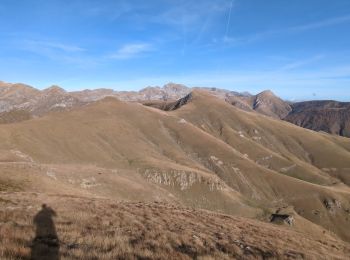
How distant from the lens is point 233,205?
169 m

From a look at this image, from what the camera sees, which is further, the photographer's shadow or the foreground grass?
the foreground grass

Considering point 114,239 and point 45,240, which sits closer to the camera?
point 45,240

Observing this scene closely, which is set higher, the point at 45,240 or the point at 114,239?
the point at 45,240

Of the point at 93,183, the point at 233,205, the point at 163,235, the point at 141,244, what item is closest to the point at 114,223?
the point at 163,235

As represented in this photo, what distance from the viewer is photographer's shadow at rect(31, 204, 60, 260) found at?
1392 cm

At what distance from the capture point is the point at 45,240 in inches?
Answer: 660

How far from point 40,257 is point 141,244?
6.33 meters

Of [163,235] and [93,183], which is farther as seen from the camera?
[93,183]

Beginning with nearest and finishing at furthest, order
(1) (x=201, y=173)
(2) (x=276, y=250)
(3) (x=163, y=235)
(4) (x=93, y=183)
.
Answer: (3) (x=163, y=235) → (2) (x=276, y=250) → (4) (x=93, y=183) → (1) (x=201, y=173)

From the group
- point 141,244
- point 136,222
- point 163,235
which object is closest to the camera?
point 141,244

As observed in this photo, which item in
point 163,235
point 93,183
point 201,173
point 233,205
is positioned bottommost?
point 233,205

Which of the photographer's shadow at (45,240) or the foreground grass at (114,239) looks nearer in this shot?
the photographer's shadow at (45,240)

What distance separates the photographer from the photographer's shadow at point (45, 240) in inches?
548

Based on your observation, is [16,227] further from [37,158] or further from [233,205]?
[233,205]
